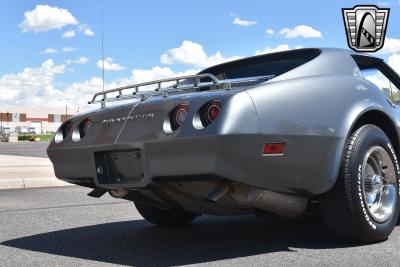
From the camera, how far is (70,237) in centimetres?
457

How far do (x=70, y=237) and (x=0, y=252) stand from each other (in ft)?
2.39

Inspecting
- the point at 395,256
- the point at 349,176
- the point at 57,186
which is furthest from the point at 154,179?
the point at 57,186

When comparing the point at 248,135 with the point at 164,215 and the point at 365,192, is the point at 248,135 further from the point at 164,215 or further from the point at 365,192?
the point at 164,215

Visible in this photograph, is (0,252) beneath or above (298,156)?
beneath

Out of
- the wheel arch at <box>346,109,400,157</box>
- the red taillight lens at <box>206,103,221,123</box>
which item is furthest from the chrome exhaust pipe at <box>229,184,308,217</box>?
the wheel arch at <box>346,109,400,157</box>

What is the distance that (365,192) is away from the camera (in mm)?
3896

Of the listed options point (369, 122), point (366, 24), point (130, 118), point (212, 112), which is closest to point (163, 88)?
point (130, 118)

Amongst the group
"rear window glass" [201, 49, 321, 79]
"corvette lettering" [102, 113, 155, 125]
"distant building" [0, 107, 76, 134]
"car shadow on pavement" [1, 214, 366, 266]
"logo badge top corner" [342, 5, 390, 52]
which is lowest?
"distant building" [0, 107, 76, 134]

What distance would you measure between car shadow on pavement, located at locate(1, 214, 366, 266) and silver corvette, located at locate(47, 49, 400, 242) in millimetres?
307

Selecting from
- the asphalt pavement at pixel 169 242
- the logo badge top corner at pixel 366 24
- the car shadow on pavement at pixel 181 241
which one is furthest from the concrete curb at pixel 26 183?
the logo badge top corner at pixel 366 24

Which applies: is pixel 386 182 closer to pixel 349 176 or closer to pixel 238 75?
pixel 349 176

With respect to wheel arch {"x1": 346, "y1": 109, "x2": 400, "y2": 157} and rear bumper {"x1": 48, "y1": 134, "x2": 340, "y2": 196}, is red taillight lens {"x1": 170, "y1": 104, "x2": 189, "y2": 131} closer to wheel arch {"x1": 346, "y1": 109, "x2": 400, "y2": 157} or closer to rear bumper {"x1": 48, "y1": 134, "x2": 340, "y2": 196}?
rear bumper {"x1": 48, "y1": 134, "x2": 340, "y2": 196}

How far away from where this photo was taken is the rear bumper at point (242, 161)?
3.24 m

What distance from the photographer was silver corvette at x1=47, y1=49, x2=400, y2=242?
10.9 ft
